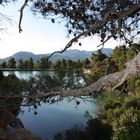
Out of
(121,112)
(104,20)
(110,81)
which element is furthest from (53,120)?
(110,81)

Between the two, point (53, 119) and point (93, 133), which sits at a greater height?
point (93, 133)

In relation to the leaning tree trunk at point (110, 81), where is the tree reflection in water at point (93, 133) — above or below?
below

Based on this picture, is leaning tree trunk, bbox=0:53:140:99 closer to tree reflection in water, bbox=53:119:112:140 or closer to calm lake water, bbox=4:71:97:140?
tree reflection in water, bbox=53:119:112:140

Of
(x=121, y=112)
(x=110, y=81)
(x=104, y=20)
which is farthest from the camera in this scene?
(x=121, y=112)

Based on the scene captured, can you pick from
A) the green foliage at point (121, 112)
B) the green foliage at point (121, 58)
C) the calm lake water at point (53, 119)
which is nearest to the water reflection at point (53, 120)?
the calm lake water at point (53, 119)

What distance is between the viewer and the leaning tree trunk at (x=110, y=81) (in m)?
3.99

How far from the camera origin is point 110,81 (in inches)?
167

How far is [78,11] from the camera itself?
16.7 feet

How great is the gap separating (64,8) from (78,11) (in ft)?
0.61

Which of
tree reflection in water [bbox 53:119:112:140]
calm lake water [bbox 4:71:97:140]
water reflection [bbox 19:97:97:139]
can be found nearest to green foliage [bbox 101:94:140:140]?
tree reflection in water [bbox 53:119:112:140]

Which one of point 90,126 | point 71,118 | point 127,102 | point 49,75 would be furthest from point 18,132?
point 71,118

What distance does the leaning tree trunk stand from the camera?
399 centimetres

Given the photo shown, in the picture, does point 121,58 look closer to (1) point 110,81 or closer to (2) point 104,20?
(2) point 104,20

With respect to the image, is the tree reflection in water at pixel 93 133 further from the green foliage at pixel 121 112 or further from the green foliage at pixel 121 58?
the green foliage at pixel 121 58
